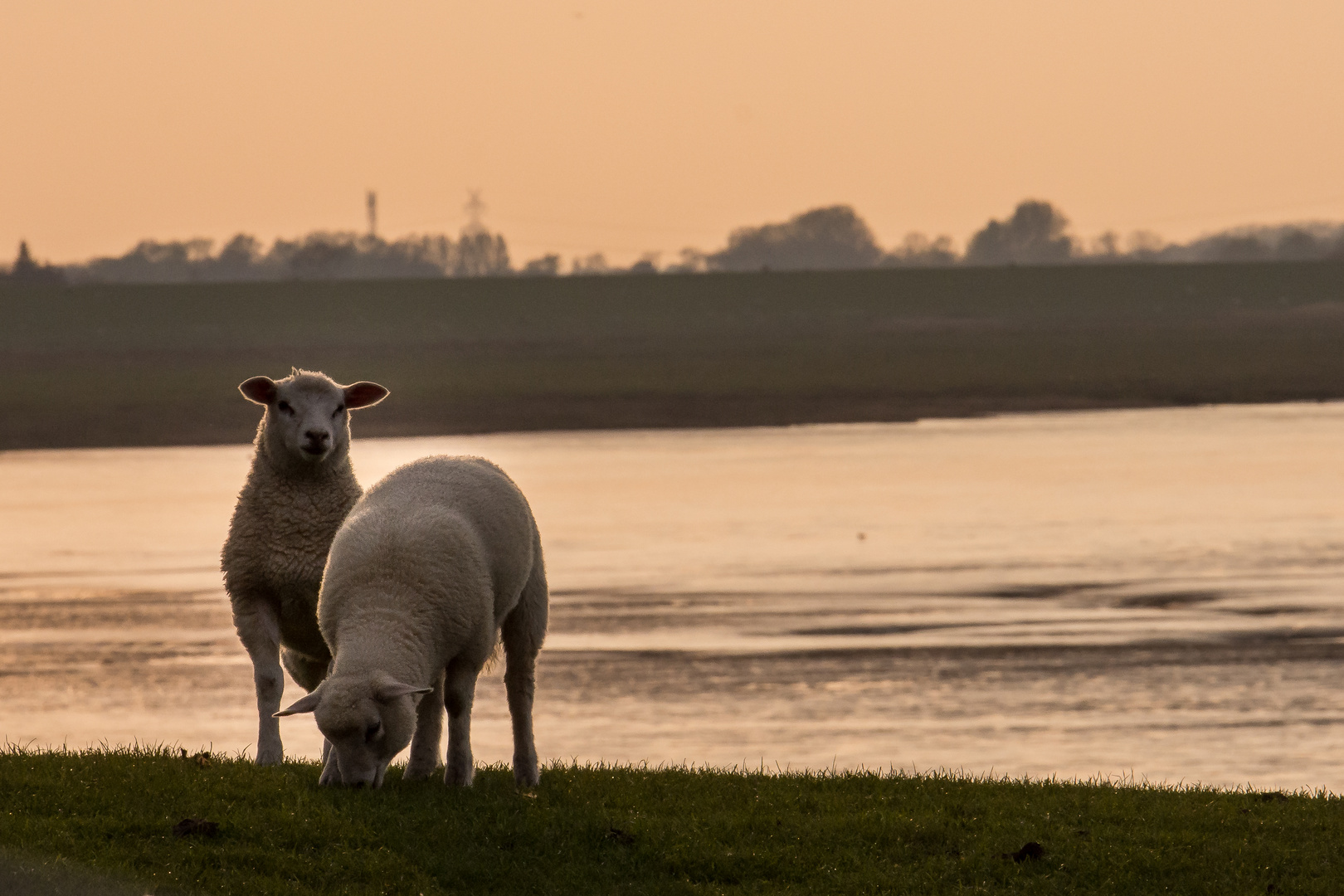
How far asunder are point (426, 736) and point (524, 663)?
742 mm

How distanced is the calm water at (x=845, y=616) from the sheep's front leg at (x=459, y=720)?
14.4ft

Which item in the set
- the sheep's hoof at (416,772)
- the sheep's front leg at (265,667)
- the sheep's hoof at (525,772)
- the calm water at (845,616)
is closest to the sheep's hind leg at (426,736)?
the sheep's hoof at (416,772)

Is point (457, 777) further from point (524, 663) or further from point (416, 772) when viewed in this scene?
point (524, 663)

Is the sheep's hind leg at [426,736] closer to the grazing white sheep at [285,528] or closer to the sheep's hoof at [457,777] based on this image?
the sheep's hoof at [457,777]

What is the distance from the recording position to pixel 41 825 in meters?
9.18

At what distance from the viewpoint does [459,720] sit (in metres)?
10.2

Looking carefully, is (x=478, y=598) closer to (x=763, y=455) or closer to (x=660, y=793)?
(x=660, y=793)

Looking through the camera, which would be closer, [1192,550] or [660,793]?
[660,793]

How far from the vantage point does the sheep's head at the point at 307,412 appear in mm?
11242

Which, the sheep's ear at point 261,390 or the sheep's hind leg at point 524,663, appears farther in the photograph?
the sheep's ear at point 261,390

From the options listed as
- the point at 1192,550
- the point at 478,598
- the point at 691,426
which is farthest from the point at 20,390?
the point at 478,598

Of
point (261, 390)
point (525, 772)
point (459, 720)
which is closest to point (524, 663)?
point (525, 772)

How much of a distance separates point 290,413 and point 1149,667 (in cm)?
964

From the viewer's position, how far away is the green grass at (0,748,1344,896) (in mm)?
8875
